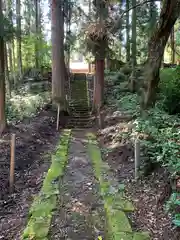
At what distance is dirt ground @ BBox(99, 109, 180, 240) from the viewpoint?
4195mm

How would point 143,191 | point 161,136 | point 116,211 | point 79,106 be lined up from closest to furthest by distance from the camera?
1. point 116,211
2. point 143,191
3. point 161,136
4. point 79,106

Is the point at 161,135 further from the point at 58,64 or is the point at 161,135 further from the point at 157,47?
the point at 58,64

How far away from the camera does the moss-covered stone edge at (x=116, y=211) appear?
4.06 m

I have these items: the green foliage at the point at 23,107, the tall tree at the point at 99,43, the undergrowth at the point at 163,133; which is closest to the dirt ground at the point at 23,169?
the green foliage at the point at 23,107

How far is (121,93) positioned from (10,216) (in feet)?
40.4

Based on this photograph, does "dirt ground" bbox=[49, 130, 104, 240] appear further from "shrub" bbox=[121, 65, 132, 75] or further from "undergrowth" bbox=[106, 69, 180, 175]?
"shrub" bbox=[121, 65, 132, 75]

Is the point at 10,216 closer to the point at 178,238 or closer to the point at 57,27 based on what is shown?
the point at 178,238

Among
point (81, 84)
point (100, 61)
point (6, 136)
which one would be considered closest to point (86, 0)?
point (81, 84)

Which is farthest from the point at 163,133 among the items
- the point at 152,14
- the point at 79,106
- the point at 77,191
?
the point at 152,14

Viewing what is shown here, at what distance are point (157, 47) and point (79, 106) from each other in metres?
8.12

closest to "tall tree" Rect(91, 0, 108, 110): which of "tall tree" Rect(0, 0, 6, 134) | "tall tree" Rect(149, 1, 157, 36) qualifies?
"tall tree" Rect(149, 1, 157, 36)

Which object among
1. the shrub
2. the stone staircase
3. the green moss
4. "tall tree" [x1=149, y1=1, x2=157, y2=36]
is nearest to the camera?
the green moss

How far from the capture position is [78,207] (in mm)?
4980

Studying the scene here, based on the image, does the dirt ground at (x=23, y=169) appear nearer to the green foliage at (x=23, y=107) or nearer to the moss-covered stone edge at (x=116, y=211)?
the green foliage at (x=23, y=107)
